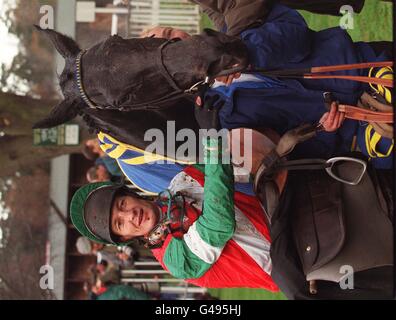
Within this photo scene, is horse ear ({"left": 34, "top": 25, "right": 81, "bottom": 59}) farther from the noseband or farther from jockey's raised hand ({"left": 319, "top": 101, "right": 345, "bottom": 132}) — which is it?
jockey's raised hand ({"left": 319, "top": 101, "right": 345, "bottom": 132})

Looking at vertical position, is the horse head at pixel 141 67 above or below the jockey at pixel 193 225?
above

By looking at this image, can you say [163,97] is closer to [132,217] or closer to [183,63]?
[183,63]

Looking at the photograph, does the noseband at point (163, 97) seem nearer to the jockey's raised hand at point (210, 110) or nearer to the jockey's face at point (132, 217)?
the jockey's raised hand at point (210, 110)

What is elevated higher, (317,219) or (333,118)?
(333,118)

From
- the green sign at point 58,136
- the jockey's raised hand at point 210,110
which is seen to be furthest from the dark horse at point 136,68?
the green sign at point 58,136

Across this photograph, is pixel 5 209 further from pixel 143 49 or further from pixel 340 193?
pixel 340 193

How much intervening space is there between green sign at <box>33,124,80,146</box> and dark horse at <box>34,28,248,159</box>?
274mm

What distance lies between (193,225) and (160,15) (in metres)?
0.99

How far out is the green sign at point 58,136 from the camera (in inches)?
55.1

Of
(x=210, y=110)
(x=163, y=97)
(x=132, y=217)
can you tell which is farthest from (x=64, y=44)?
(x=132, y=217)

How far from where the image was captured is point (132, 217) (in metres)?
1.31

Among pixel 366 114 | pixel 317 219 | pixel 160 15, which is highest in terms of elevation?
pixel 160 15

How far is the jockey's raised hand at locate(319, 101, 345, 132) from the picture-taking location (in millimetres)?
1104

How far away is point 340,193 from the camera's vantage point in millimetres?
1152
